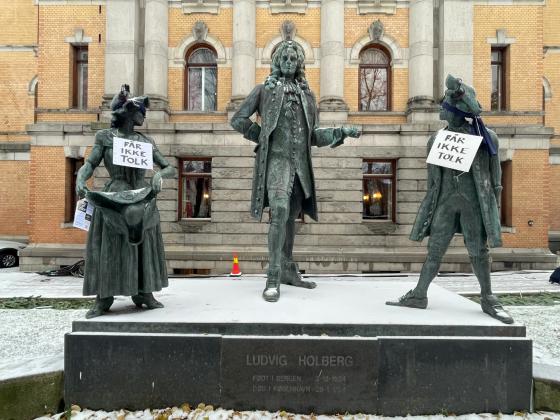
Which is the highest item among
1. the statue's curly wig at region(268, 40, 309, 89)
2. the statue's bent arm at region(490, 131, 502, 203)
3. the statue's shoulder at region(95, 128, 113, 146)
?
the statue's curly wig at region(268, 40, 309, 89)

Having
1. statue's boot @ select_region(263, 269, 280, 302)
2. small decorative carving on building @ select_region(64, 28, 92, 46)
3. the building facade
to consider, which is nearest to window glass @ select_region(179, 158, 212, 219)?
the building facade

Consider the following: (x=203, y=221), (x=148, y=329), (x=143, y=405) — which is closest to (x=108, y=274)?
(x=148, y=329)

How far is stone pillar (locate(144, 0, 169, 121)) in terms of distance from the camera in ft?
49.1

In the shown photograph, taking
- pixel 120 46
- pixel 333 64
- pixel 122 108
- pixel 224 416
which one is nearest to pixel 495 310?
pixel 224 416

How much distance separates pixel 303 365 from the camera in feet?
11.4

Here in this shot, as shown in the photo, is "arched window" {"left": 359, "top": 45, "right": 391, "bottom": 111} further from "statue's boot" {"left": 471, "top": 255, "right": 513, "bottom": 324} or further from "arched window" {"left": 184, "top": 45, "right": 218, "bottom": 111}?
"statue's boot" {"left": 471, "top": 255, "right": 513, "bottom": 324}

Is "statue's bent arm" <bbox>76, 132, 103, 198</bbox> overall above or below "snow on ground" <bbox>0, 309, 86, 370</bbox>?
above

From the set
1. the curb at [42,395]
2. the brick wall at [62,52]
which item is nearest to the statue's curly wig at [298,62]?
the curb at [42,395]

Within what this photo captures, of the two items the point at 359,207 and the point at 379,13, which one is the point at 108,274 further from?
the point at 379,13

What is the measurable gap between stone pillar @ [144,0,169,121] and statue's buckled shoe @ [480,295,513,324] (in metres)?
13.5

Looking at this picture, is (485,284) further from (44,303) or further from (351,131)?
(44,303)

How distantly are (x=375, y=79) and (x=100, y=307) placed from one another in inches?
570

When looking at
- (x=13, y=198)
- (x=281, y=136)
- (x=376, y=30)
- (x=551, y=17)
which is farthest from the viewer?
(x=13, y=198)

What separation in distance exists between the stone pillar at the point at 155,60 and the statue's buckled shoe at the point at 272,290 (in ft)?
39.8
